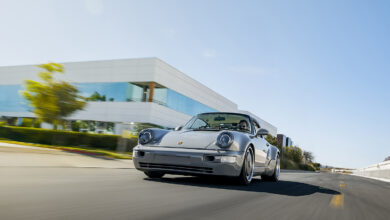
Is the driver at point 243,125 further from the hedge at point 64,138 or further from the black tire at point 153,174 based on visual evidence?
the hedge at point 64,138

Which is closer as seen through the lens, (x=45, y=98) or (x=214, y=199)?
(x=214, y=199)

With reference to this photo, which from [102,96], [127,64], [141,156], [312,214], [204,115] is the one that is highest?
[127,64]

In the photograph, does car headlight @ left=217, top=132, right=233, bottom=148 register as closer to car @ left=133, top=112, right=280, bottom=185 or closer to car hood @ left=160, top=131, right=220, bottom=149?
car @ left=133, top=112, right=280, bottom=185

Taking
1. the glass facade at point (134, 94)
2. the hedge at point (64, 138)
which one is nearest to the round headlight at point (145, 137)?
the hedge at point (64, 138)

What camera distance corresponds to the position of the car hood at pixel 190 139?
18.0ft

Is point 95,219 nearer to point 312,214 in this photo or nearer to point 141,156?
point 312,214

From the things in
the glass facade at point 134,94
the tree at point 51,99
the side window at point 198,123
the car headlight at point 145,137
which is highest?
the glass facade at point 134,94

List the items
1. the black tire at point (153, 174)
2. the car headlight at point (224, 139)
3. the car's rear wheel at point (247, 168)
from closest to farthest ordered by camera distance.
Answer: the car headlight at point (224, 139) < the car's rear wheel at point (247, 168) < the black tire at point (153, 174)

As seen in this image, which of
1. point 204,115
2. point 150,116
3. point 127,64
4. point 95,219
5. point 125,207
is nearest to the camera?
point 95,219

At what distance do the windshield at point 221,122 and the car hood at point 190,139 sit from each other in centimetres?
108

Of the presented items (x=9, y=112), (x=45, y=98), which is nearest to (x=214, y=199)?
(x=45, y=98)

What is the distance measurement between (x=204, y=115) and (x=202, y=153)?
2144mm

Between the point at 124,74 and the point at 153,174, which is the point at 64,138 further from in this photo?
the point at 153,174

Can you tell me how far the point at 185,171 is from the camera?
5305mm
